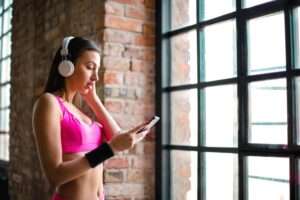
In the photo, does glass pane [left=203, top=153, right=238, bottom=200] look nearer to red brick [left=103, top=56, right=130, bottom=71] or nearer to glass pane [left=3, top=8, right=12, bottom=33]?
red brick [left=103, top=56, right=130, bottom=71]

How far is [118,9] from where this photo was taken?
7.75ft

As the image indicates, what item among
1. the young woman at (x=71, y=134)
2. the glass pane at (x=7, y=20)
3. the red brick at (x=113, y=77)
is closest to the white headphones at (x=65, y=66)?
the young woman at (x=71, y=134)

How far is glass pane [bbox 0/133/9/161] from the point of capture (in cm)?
437

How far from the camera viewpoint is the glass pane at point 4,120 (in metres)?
4.44

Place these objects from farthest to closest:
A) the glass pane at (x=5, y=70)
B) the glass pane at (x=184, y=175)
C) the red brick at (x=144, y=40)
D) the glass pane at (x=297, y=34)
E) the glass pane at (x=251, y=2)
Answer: the glass pane at (x=5, y=70)
the red brick at (x=144, y=40)
the glass pane at (x=184, y=175)
the glass pane at (x=251, y=2)
the glass pane at (x=297, y=34)

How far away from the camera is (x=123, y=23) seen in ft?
7.77

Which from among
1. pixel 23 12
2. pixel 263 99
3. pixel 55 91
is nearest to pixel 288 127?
pixel 263 99

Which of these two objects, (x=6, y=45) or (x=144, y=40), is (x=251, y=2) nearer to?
(x=144, y=40)

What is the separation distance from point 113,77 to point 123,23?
1.09 feet

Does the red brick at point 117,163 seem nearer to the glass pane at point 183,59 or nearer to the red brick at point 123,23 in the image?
the glass pane at point 183,59

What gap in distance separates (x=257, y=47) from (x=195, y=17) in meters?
0.49

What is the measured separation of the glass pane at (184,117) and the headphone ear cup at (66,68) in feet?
2.89

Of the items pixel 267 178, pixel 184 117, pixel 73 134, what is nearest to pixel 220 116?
pixel 184 117

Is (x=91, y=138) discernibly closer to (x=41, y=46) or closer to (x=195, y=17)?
(x=195, y=17)
